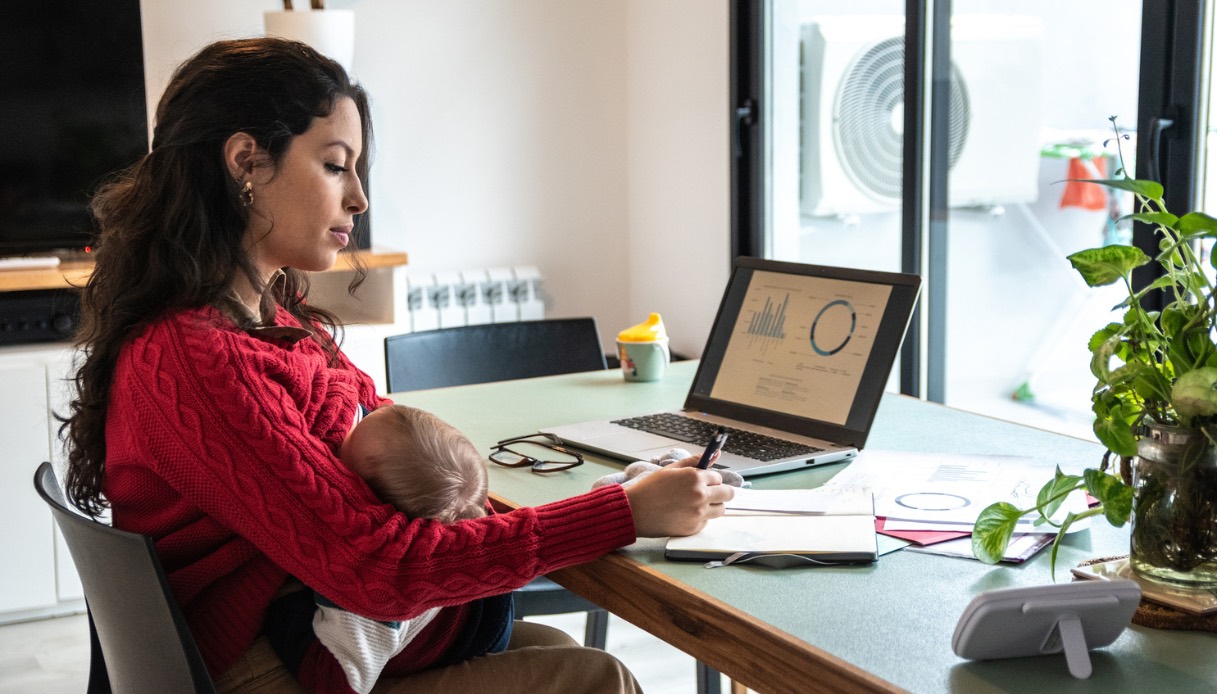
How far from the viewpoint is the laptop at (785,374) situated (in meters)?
1.51

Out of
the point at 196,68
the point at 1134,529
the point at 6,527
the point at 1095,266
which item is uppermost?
the point at 196,68

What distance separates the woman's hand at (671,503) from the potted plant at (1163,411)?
12.3 inches

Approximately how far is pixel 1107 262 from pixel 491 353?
1.43 metres

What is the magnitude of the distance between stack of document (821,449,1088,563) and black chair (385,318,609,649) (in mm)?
775

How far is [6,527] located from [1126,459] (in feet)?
8.44

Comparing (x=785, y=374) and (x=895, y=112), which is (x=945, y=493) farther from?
(x=895, y=112)

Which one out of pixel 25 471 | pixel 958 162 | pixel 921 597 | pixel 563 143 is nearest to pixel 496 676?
pixel 921 597

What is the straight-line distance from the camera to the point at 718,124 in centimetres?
355

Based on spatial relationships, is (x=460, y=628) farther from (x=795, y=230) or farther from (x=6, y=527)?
(x=795, y=230)

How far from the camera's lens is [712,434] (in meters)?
1.58

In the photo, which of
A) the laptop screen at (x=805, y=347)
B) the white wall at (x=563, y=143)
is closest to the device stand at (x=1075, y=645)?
the laptop screen at (x=805, y=347)

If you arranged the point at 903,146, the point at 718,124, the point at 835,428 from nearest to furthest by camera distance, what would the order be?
the point at 835,428
the point at 903,146
the point at 718,124

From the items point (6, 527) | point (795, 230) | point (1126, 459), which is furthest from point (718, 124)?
point (1126, 459)

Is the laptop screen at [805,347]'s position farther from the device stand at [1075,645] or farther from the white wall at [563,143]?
the white wall at [563,143]
